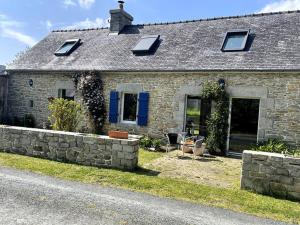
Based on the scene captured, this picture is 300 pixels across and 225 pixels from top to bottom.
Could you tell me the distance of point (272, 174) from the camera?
271 inches

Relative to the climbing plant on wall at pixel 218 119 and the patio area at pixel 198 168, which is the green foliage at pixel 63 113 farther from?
the climbing plant on wall at pixel 218 119

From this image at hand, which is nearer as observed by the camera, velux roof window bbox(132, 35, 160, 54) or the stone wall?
velux roof window bbox(132, 35, 160, 54)

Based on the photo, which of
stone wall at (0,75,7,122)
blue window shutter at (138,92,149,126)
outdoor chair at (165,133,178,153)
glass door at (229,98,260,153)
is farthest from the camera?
stone wall at (0,75,7,122)

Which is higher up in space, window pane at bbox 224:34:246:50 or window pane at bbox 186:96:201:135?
window pane at bbox 224:34:246:50

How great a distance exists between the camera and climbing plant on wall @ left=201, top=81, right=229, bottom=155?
1144 cm

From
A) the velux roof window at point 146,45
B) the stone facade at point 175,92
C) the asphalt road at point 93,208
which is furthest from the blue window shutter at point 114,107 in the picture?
the asphalt road at point 93,208

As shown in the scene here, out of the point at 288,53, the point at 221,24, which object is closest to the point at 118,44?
the point at 221,24

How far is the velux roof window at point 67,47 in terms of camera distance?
53.8ft

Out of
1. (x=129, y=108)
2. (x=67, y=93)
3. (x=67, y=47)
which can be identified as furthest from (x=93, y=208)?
(x=67, y=47)

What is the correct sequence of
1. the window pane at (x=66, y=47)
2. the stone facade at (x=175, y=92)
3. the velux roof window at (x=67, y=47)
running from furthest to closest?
the window pane at (x=66, y=47), the velux roof window at (x=67, y=47), the stone facade at (x=175, y=92)

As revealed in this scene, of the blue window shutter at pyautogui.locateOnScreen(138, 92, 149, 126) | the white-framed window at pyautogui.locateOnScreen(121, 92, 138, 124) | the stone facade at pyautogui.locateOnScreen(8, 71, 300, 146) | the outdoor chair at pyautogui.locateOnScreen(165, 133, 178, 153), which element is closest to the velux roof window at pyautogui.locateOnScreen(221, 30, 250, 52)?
the stone facade at pyautogui.locateOnScreen(8, 71, 300, 146)

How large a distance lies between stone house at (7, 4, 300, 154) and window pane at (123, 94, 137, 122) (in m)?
0.04

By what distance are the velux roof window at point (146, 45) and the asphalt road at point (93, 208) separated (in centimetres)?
850

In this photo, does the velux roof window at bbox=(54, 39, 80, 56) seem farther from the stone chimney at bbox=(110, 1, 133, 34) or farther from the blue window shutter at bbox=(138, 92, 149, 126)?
the blue window shutter at bbox=(138, 92, 149, 126)
